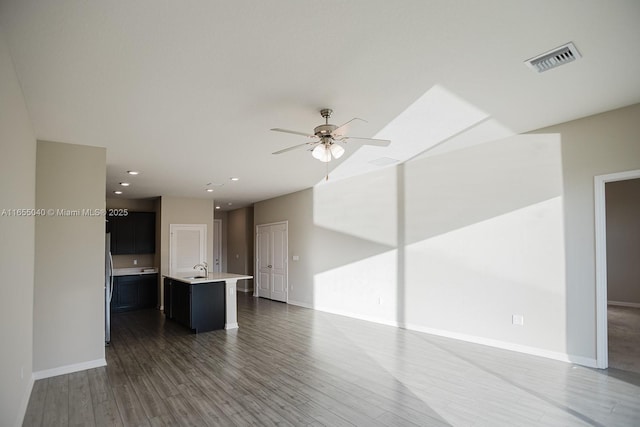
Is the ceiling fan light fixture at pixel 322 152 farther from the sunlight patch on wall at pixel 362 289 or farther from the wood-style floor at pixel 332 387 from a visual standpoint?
the sunlight patch on wall at pixel 362 289

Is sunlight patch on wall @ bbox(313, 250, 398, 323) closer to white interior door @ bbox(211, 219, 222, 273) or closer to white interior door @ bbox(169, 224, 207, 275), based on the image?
white interior door @ bbox(169, 224, 207, 275)

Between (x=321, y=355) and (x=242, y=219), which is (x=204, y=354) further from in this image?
(x=242, y=219)

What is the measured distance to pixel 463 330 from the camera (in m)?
5.01

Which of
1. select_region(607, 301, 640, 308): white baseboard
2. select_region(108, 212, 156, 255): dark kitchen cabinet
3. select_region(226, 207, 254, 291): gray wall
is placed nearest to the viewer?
select_region(607, 301, 640, 308): white baseboard

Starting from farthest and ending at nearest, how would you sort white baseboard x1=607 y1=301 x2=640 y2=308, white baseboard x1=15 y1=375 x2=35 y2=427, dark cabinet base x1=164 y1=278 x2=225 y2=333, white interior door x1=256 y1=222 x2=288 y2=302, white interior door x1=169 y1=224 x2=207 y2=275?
white interior door x1=256 y1=222 x2=288 y2=302
white interior door x1=169 y1=224 x2=207 y2=275
white baseboard x1=607 y1=301 x2=640 y2=308
dark cabinet base x1=164 y1=278 x2=225 y2=333
white baseboard x1=15 y1=375 x2=35 y2=427

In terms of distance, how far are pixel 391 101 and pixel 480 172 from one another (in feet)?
7.70

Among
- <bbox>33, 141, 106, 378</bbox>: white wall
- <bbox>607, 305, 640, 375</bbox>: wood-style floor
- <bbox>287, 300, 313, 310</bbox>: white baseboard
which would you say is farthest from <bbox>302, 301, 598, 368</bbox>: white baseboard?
<bbox>33, 141, 106, 378</bbox>: white wall

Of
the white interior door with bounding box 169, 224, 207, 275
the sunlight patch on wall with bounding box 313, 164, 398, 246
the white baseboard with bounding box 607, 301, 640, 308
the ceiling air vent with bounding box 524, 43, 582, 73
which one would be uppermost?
the ceiling air vent with bounding box 524, 43, 582, 73

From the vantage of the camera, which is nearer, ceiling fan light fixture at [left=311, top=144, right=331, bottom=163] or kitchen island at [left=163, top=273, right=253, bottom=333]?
ceiling fan light fixture at [left=311, top=144, right=331, bottom=163]

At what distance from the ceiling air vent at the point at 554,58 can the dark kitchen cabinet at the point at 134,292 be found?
8468mm

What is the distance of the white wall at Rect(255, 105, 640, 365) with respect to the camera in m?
3.97

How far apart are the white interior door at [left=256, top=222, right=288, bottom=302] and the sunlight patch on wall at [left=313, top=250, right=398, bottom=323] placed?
53.9 inches

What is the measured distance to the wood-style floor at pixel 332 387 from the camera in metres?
2.91

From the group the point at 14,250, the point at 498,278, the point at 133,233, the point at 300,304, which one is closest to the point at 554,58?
the point at 498,278
